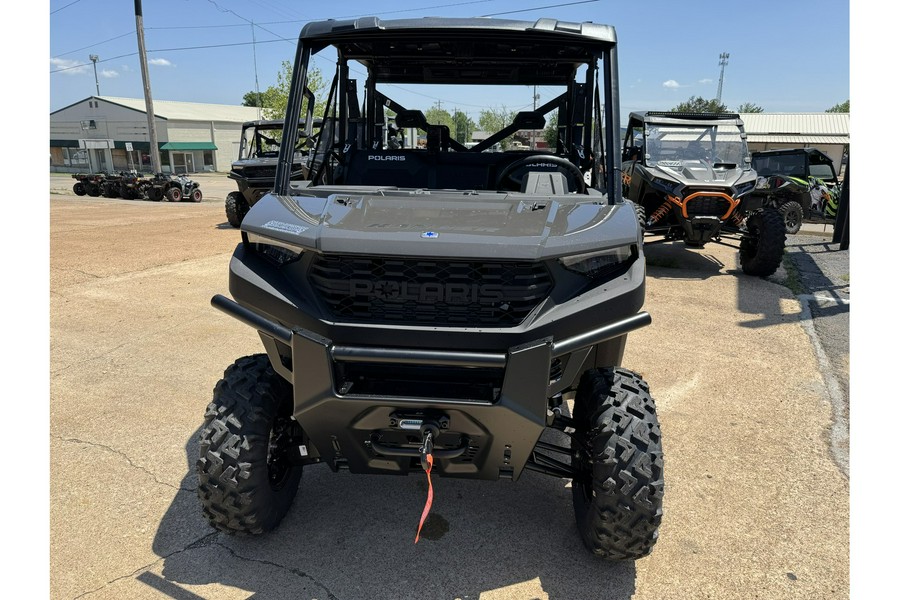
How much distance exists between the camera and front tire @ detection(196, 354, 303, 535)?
2553mm

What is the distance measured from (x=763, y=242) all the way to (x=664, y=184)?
1.58 m

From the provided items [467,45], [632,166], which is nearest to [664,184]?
[632,166]

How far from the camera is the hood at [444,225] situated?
219 centimetres

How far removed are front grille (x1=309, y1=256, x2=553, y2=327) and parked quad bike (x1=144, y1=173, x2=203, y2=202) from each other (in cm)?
2157

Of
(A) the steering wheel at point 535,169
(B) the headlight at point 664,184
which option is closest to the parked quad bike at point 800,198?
(B) the headlight at point 664,184

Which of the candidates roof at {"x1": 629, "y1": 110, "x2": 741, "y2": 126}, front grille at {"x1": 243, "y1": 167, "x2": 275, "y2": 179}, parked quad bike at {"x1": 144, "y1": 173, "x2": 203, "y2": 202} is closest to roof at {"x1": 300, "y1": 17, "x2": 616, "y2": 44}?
roof at {"x1": 629, "y1": 110, "x2": 741, "y2": 126}

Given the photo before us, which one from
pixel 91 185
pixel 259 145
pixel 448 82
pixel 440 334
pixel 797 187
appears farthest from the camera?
pixel 91 185

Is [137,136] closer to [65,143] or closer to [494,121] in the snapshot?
[65,143]

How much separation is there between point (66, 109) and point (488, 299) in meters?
65.3

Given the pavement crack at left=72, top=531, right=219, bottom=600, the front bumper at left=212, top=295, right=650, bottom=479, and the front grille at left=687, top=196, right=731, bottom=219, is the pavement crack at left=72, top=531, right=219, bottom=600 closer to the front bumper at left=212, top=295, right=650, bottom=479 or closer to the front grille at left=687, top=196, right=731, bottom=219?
the front bumper at left=212, top=295, right=650, bottom=479

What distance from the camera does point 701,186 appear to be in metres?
8.62

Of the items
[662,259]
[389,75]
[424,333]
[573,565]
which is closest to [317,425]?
[424,333]

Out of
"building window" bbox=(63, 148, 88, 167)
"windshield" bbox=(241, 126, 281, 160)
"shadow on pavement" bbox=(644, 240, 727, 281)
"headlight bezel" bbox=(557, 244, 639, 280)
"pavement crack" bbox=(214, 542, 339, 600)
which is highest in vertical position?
"building window" bbox=(63, 148, 88, 167)

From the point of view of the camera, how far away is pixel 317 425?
7.80 feet
